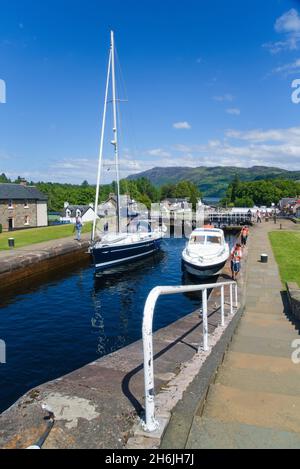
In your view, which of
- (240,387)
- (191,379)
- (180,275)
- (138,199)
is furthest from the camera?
(138,199)

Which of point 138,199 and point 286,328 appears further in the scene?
point 138,199

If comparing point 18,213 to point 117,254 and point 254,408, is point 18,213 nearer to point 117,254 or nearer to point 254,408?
point 117,254

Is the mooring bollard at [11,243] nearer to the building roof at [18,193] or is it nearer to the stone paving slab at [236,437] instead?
the stone paving slab at [236,437]

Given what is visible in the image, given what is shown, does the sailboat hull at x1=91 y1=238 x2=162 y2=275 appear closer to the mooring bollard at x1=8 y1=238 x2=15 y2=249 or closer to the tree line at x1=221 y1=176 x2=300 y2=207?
the mooring bollard at x1=8 y1=238 x2=15 y2=249

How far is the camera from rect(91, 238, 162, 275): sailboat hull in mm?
23562

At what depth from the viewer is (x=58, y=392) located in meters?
4.23

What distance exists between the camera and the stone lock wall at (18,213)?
50.9 m

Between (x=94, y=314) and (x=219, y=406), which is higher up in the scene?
(x=219, y=406)

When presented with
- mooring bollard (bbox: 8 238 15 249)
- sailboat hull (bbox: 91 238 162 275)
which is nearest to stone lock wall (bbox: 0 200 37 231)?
mooring bollard (bbox: 8 238 15 249)

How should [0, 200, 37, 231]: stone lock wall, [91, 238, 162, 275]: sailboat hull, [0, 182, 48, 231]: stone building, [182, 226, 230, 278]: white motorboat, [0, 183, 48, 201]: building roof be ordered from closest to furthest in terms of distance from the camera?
1. [182, 226, 230, 278]: white motorboat
2. [91, 238, 162, 275]: sailboat hull
3. [0, 200, 37, 231]: stone lock wall
4. [0, 182, 48, 231]: stone building
5. [0, 183, 48, 201]: building roof

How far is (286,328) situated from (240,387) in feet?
16.5

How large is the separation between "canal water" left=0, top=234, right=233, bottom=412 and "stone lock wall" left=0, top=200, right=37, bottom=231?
99.5 feet
